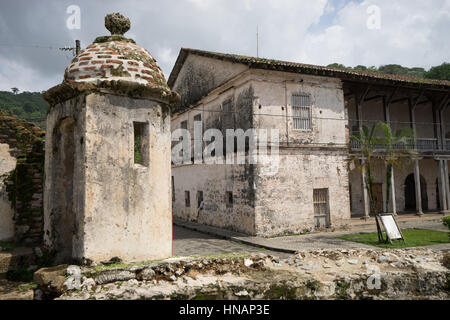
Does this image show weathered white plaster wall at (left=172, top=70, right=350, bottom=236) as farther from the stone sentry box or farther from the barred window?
the stone sentry box

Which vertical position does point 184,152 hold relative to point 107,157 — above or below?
above

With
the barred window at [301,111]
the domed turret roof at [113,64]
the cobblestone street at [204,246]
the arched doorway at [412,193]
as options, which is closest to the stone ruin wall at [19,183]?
A: the domed turret roof at [113,64]

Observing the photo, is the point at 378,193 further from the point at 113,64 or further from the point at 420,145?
the point at 113,64

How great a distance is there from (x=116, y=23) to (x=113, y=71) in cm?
103

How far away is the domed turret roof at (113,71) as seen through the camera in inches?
152

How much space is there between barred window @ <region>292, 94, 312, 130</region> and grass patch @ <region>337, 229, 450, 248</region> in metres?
4.71

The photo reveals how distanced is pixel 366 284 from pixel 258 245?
689cm

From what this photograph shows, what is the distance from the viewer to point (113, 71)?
402 centimetres

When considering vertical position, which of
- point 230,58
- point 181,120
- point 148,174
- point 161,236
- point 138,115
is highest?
point 230,58

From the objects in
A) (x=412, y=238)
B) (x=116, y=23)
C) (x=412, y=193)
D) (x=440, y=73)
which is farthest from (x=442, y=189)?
(x=440, y=73)
